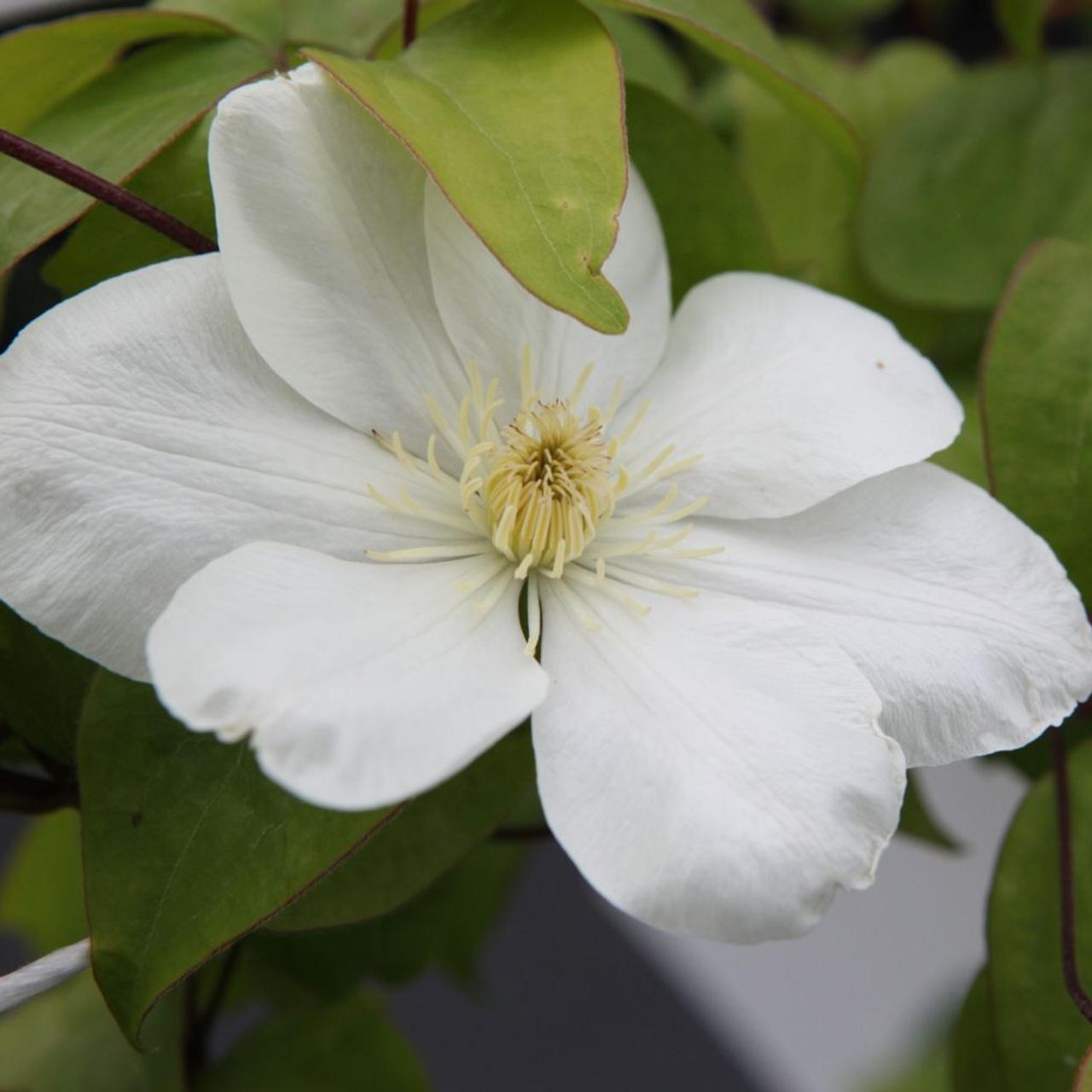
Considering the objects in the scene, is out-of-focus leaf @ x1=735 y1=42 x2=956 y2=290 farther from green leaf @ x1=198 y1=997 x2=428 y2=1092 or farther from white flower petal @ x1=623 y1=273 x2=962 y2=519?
green leaf @ x1=198 y1=997 x2=428 y2=1092

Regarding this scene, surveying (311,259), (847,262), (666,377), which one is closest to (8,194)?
(311,259)

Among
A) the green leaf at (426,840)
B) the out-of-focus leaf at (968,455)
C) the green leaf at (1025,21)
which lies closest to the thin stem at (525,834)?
the green leaf at (426,840)

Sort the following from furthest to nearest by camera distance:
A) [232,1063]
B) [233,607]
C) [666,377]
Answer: [232,1063] < [666,377] < [233,607]

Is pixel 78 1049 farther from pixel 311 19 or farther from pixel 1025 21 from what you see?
pixel 1025 21

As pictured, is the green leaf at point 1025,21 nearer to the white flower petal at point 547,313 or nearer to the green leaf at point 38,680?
the white flower petal at point 547,313

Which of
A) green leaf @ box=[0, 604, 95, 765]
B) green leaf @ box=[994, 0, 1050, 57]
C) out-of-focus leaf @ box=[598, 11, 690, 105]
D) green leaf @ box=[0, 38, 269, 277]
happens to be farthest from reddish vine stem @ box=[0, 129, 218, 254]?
green leaf @ box=[994, 0, 1050, 57]

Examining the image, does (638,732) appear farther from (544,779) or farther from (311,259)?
(311,259)

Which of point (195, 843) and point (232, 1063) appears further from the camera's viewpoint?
point (232, 1063)
